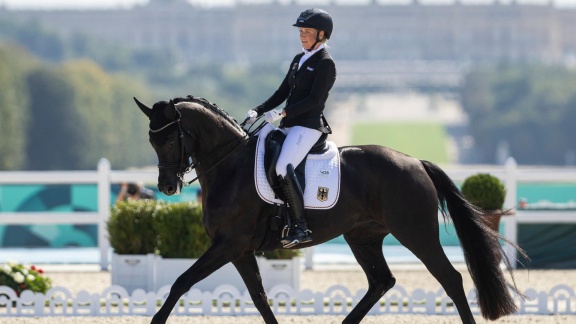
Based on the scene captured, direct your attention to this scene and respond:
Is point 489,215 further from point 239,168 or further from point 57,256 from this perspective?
point 57,256

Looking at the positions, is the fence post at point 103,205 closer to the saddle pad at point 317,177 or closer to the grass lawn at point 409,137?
the saddle pad at point 317,177

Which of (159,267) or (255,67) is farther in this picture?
(255,67)

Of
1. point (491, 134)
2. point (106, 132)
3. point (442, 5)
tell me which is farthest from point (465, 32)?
point (106, 132)

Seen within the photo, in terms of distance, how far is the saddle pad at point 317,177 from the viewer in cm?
991

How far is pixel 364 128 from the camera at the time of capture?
117 m

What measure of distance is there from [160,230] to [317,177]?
447 centimetres

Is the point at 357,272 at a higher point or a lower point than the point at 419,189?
lower

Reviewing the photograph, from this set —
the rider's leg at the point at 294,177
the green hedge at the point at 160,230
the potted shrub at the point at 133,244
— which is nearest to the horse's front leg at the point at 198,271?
the rider's leg at the point at 294,177

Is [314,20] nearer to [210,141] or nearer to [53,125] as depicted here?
[210,141]

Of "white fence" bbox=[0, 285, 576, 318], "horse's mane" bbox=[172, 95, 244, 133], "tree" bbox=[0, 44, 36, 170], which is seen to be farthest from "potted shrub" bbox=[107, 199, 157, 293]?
"tree" bbox=[0, 44, 36, 170]

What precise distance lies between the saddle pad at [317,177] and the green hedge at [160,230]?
408cm

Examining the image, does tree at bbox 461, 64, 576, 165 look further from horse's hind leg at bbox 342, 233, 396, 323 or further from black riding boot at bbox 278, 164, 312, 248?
black riding boot at bbox 278, 164, 312, 248

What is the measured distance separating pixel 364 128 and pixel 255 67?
83.4ft

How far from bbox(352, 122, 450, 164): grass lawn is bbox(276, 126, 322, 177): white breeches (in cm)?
8042
